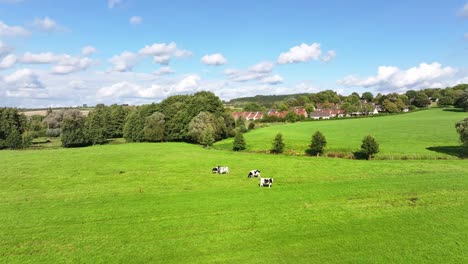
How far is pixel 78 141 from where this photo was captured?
79875 millimetres

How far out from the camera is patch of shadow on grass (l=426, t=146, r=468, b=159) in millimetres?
46594

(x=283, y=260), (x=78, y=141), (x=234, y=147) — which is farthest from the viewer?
(x=78, y=141)

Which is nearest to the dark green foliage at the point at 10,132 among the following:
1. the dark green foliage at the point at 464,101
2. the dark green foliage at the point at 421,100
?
the dark green foliage at the point at 464,101

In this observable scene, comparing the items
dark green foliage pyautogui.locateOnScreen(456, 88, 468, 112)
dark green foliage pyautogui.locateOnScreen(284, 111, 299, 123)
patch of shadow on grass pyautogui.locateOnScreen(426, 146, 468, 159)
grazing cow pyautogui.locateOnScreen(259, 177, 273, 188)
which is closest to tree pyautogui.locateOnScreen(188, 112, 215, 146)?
grazing cow pyautogui.locateOnScreen(259, 177, 273, 188)

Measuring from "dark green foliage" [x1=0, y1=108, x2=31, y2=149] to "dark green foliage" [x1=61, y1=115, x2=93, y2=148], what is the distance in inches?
331

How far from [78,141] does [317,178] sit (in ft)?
226

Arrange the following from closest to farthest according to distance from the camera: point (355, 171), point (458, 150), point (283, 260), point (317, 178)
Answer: point (283, 260) → point (317, 178) → point (355, 171) → point (458, 150)

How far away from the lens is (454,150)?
4934 centimetres

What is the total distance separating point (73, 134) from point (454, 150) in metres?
82.3

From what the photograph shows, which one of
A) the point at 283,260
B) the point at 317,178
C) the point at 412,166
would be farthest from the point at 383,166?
the point at 283,260

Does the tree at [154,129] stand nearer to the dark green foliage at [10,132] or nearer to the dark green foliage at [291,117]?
the dark green foliage at [10,132]

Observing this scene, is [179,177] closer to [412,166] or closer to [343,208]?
[343,208]

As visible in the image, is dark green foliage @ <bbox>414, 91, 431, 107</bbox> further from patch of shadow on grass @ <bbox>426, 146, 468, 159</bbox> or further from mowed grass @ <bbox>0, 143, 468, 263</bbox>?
mowed grass @ <bbox>0, 143, 468, 263</bbox>

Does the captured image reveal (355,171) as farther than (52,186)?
Yes
